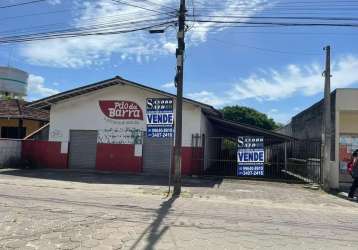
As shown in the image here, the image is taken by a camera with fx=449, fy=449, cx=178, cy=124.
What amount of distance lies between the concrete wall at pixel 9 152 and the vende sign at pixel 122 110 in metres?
5.63

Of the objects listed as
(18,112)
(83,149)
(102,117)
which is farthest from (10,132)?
(102,117)

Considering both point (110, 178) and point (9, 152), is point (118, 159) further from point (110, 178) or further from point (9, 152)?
point (9, 152)

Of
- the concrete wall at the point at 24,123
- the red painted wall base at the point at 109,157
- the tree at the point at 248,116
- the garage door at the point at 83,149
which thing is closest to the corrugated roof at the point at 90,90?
the garage door at the point at 83,149

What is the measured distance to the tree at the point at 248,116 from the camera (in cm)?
7688

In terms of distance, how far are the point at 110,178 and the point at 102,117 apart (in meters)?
4.97

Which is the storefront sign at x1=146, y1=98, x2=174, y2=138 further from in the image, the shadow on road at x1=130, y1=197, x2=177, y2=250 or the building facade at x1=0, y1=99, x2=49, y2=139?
the building facade at x1=0, y1=99, x2=49, y2=139

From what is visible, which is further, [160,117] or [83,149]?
[83,149]

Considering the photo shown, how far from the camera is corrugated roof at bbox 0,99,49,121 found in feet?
99.4

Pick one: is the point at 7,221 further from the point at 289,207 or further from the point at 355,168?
the point at 355,168

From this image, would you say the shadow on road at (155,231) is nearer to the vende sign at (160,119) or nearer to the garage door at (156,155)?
the vende sign at (160,119)

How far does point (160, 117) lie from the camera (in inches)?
648

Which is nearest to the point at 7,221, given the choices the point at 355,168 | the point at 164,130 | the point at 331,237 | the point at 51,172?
the point at 331,237

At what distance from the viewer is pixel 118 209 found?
454 inches

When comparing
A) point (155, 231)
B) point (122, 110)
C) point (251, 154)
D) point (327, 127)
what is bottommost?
point (155, 231)
